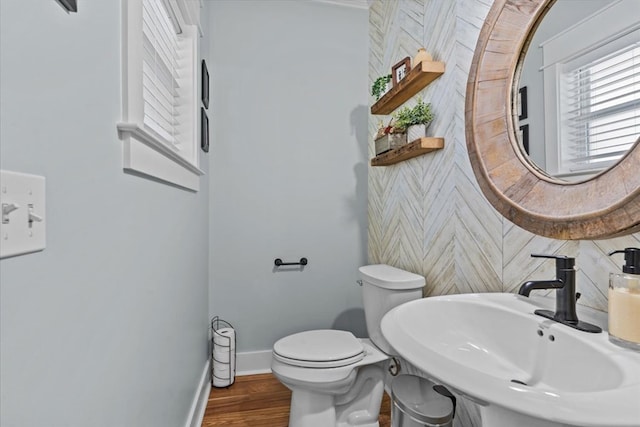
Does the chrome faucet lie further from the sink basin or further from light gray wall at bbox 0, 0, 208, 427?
light gray wall at bbox 0, 0, 208, 427

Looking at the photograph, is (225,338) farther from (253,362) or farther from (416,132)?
(416,132)

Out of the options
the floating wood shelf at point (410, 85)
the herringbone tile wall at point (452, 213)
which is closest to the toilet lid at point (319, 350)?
the herringbone tile wall at point (452, 213)

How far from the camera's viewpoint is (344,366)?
1657 mm

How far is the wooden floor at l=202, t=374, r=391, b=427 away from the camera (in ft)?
6.29

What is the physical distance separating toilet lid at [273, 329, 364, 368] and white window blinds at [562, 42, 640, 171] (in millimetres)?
1170

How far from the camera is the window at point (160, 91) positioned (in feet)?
2.78

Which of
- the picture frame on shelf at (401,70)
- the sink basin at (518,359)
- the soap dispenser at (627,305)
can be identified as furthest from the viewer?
the picture frame on shelf at (401,70)

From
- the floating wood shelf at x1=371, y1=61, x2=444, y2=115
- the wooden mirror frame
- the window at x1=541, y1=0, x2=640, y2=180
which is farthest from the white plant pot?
the window at x1=541, y1=0, x2=640, y2=180

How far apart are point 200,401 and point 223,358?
34cm

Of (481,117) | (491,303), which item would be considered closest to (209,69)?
(481,117)

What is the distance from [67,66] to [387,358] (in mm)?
1689

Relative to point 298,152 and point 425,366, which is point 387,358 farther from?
point 298,152

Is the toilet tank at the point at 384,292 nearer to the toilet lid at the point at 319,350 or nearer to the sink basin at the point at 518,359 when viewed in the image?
the toilet lid at the point at 319,350

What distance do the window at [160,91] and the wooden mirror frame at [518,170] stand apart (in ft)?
3.56
